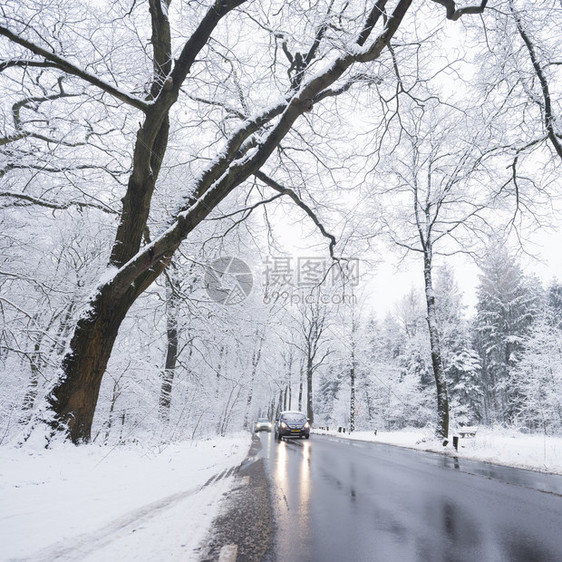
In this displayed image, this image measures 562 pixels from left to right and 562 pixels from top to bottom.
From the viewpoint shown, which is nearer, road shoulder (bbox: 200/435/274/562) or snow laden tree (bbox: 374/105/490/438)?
road shoulder (bbox: 200/435/274/562)

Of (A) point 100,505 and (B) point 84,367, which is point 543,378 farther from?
(A) point 100,505

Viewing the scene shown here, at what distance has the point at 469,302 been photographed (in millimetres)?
39469

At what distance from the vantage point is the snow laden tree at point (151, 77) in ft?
18.5

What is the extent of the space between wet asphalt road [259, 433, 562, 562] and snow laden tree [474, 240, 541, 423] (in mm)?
29668

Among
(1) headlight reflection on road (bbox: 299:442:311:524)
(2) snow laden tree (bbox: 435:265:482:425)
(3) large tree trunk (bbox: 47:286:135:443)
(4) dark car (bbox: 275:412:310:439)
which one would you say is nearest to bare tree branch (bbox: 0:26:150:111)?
(3) large tree trunk (bbox: 47:286:135:443)

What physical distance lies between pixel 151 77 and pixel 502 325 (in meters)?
38.6

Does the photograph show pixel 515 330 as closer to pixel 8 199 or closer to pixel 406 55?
pixel 406 55

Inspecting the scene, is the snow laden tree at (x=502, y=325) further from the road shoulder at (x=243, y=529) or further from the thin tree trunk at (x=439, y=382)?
the road shoulder at (x=243, y=529)

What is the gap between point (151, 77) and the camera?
6.19 metres

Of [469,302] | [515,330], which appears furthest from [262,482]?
[469,302]

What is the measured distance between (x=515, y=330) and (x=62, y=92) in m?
38.4

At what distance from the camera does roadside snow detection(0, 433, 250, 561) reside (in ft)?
9.36

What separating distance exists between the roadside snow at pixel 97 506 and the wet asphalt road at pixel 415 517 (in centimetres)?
99

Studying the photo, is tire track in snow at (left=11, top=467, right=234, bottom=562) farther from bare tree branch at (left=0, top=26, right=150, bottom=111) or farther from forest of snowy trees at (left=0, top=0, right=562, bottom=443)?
bare tree branch at (left=0, top=26, right=150, bottom=111)
